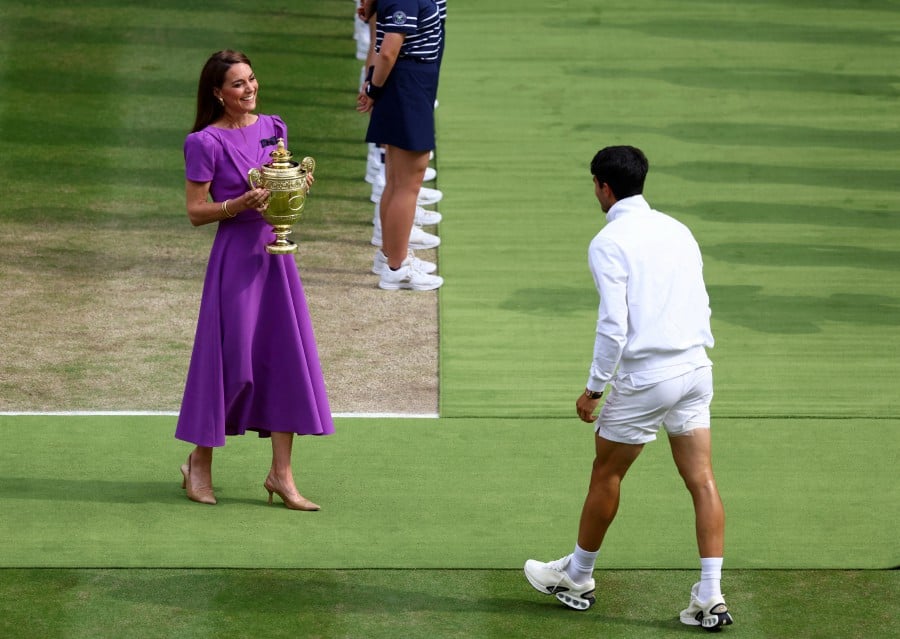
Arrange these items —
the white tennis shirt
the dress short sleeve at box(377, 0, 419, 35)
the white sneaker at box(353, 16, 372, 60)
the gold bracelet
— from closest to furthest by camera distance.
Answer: the white tennis shirt < the gold bracelet < the dress short sleeve at box(377, 0, 419, 35) < the white sneaker at box(353, 16, 372, 60)

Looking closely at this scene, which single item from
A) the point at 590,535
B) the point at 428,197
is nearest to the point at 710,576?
the point at 590,535

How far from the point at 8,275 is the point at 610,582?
18.9 ft

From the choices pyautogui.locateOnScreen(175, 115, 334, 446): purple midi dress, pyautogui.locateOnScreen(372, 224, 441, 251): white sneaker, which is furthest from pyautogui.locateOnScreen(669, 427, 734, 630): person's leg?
pyautogui.locateOnScreen(372, 224, 441, 251): white sneaker

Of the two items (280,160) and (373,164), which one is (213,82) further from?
(373,164)

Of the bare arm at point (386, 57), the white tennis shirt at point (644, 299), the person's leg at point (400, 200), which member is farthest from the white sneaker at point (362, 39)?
the white tennis shirt at point (644, 299)

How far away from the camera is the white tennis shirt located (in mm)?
6359

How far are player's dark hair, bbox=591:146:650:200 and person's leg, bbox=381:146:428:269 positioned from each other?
4.52m

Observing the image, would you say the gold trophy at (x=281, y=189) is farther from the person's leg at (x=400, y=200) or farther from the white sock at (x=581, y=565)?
the person's leg at (x=400, y=200)

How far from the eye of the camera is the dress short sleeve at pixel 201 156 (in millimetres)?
7418

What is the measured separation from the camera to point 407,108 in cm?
1079

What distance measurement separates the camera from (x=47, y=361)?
9.71m

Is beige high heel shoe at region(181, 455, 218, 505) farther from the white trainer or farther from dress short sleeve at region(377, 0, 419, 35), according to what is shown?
the white trainer

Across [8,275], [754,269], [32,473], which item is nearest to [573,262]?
[754,269]

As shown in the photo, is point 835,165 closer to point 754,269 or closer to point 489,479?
point 754,269
